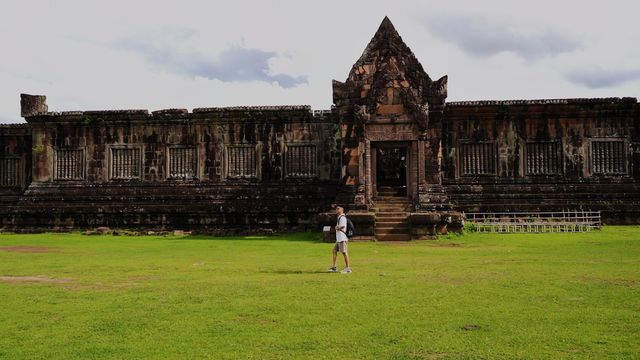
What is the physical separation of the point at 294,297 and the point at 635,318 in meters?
4.66

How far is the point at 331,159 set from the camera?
90.0 ft

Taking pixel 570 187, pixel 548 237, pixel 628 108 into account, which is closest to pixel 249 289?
pixel 548 237

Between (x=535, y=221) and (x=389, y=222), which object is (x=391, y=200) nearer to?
(x=389, y=222)

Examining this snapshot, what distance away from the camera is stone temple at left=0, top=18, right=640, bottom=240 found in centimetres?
2336

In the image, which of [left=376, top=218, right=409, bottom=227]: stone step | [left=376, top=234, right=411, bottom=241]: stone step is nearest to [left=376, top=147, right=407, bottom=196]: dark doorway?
[left=376, top=218, right=409, bottom=227]: stone step

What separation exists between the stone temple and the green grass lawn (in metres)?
7.91

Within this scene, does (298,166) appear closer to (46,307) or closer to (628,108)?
(628,108)

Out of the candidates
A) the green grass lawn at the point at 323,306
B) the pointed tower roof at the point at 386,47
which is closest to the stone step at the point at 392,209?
the pointed tower roof at the point at 386,47

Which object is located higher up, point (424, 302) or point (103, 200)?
point (103, 200)

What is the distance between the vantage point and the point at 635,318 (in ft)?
26.6

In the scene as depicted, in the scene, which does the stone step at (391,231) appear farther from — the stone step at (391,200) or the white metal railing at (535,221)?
the white metal railing at (535,221)

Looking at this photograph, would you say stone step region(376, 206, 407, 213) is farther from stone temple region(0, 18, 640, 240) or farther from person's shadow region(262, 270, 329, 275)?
person's shadow region(262, 270, 329, 275)

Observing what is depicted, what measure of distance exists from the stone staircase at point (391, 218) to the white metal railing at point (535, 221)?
2.81 m

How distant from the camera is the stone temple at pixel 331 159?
76.6 feet
